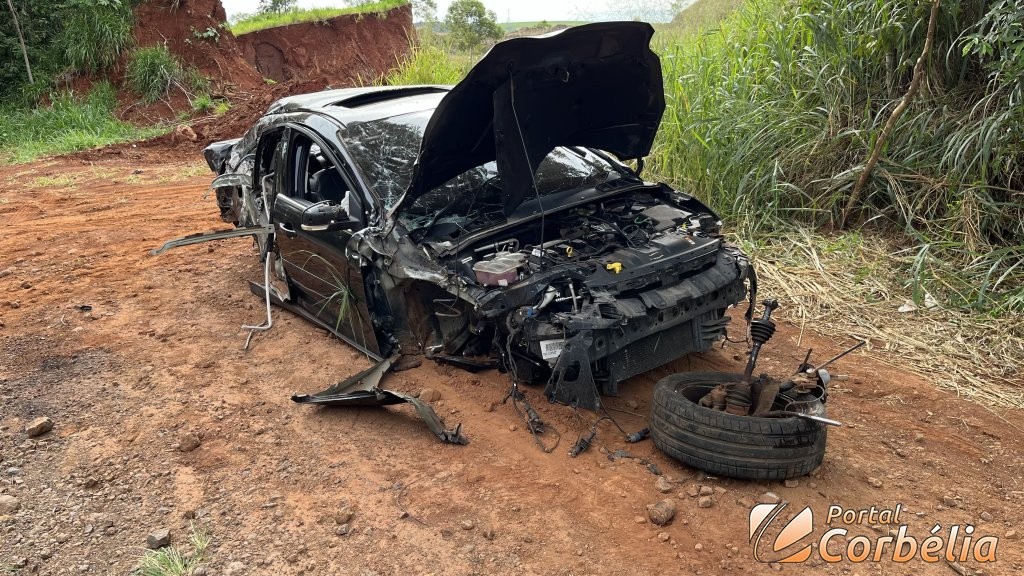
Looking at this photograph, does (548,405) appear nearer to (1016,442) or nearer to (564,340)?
(564,340)

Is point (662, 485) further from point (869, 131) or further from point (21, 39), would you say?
point (21, 39)

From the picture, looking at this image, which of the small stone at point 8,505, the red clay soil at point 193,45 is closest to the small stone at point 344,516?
the small stone at point 8,505

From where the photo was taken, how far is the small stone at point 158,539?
345 cm

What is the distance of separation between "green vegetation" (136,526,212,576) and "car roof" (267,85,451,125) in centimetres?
285

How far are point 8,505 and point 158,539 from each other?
0.94 metres

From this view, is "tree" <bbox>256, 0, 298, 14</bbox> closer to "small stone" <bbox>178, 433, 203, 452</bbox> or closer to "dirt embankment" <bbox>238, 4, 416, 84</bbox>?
"dirt embankment" <bbox>238, 4, 416, 84</bbox>

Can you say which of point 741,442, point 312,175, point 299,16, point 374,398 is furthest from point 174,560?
point 299,16

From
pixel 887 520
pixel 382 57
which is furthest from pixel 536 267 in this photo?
pixel 382 57

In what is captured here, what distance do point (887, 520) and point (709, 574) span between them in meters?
0.94

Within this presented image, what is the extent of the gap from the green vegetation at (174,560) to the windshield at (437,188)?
6.73 feet

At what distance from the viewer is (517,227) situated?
452 cm

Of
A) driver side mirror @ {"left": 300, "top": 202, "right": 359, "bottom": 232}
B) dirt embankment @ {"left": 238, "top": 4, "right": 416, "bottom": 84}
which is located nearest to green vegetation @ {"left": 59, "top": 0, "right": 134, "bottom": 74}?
dirt embankment @ {"left": 238, "top": 4, "right": 416, "bottom": 84}

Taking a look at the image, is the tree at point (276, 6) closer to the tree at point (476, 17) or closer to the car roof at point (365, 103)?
the tree at point (476, 17)

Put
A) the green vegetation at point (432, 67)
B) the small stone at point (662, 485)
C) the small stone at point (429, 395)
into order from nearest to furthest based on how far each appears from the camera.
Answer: the small stone at point (662, 485)
the small stone at point (429, 395)
the green vegetation at point (432, 67)
